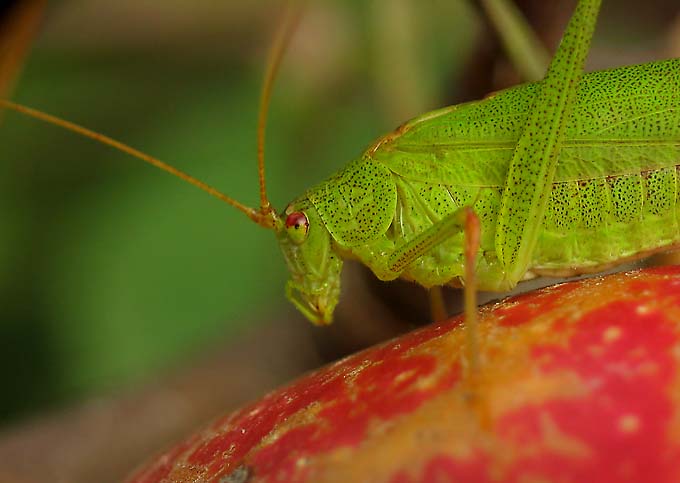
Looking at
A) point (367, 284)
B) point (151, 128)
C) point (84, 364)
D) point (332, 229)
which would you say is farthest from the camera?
point (151, 128)

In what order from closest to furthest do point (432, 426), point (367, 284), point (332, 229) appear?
point (432, 426), point (332, 229), point (367, 284)

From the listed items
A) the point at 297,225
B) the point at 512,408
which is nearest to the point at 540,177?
the point at 297,225

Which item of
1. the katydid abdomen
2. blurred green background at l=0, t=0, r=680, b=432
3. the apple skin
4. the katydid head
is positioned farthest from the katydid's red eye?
blurred green background at l=0, t=0, r=680, b=432

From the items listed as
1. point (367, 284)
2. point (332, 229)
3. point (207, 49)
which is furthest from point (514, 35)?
point (207, 49)

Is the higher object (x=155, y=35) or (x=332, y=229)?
(x=155, y=35)

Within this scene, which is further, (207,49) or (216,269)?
(216,269)

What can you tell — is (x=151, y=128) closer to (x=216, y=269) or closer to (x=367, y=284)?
(x=216, y=269)

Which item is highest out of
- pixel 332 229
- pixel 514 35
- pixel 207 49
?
pixel 207 49

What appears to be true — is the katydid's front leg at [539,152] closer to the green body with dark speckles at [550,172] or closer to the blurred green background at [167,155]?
the green body with dark speckles at [550,172]
